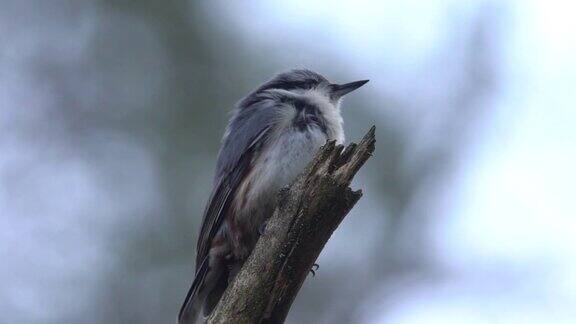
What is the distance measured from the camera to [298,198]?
4312mm

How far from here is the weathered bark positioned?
4.27 m

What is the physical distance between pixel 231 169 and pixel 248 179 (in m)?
0.15

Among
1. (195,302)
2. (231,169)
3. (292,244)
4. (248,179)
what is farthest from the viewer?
(231,169)

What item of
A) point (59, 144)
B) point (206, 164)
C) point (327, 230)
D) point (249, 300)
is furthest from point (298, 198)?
point (59, 144)

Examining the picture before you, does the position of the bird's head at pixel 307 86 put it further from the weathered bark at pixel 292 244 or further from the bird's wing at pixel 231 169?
the weathered bark at pixel 292 244

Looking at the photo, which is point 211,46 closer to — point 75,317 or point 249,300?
point 75,317

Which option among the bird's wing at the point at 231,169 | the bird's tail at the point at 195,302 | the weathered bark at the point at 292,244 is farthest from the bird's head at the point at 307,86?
the weathered bark at the point at 292,244

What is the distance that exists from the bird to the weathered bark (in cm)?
85

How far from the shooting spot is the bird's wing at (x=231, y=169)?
17.6ft

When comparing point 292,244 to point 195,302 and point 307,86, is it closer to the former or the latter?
point 195,302

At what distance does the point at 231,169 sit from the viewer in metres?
5.46

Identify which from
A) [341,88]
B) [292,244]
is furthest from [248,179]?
[341,88]

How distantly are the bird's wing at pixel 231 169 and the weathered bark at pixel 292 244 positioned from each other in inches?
41.2

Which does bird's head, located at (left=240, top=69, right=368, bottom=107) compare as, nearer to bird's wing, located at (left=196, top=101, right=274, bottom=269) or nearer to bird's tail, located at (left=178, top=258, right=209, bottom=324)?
bird's wing, located at (left=196, top=101, right=274, bottom=269)
